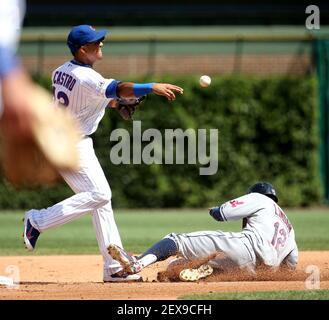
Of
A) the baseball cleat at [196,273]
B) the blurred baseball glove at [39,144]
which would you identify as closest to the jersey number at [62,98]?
the baseball cleat at [196,273]

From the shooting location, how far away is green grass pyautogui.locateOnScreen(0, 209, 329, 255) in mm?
10961

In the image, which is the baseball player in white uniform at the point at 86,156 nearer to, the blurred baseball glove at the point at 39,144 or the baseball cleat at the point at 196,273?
the baseball cleat at the point at 196,273

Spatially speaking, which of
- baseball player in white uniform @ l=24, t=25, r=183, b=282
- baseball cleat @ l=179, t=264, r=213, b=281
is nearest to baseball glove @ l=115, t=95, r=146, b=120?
baseball player in white uniform @ l=24, t=25, r=183, b=282

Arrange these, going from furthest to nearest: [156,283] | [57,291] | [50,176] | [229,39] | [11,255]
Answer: [229,39] < [11,255] < [156,283] < [57,291] < [50,176]

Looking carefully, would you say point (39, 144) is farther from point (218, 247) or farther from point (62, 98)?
point (62, 98)

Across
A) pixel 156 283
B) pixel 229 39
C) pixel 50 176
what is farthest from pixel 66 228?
pixel 50 176

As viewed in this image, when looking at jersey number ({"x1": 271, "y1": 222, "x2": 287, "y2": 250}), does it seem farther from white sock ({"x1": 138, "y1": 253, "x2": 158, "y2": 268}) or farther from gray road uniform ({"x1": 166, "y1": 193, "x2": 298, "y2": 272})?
white sock ({"x1": 138, "y1": 253, "x2": 158, "y2": 268})

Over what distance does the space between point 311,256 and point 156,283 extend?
8.68ft

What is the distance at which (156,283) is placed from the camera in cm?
713

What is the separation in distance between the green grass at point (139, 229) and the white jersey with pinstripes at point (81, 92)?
10.1 ft

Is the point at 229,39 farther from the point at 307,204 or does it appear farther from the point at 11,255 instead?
the point at 11,255

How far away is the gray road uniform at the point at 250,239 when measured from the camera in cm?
705

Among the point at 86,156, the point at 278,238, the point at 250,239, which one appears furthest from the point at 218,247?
the point at 86,156
